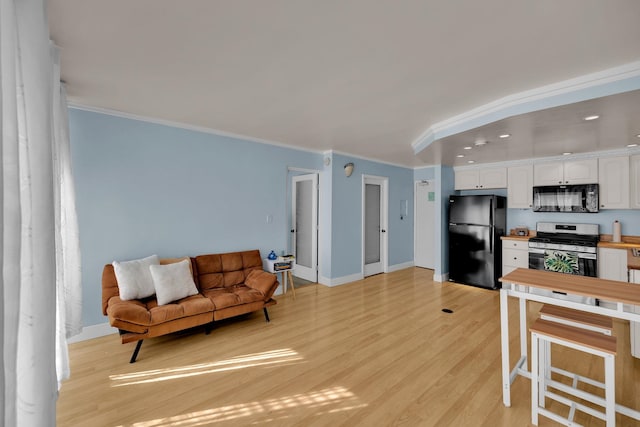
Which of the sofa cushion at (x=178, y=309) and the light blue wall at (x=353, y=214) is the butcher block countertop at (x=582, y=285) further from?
the light blue wall at (x=353, y=214)

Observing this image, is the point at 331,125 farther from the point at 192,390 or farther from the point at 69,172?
the point at 192,390

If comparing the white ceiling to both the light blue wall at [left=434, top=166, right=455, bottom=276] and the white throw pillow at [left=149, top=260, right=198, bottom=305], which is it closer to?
the white throw pillow at [left=149, top=260, right=198, bottom=305]

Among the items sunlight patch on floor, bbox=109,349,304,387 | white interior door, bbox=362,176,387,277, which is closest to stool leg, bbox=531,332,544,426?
sunlight patch on floor, bbox=109,349,304,387

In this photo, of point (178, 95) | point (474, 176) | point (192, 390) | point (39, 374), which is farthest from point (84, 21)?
point (474, 176)

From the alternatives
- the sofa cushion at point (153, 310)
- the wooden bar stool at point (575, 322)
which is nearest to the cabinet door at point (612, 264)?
the wooden bar stool at point (575, 322)

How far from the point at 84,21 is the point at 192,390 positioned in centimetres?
267

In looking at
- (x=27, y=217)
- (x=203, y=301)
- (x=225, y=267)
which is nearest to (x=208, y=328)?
(x=203, y=301)

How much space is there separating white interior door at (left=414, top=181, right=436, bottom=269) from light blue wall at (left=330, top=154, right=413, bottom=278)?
532mm

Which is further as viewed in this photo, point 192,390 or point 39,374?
point 192,390

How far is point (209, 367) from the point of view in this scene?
2568 millimetres

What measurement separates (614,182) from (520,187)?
116 cm

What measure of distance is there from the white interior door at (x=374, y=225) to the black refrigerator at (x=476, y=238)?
4.37 feet

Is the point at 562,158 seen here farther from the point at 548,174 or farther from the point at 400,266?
the point at 400,266

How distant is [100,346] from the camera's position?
2949 millimetres
